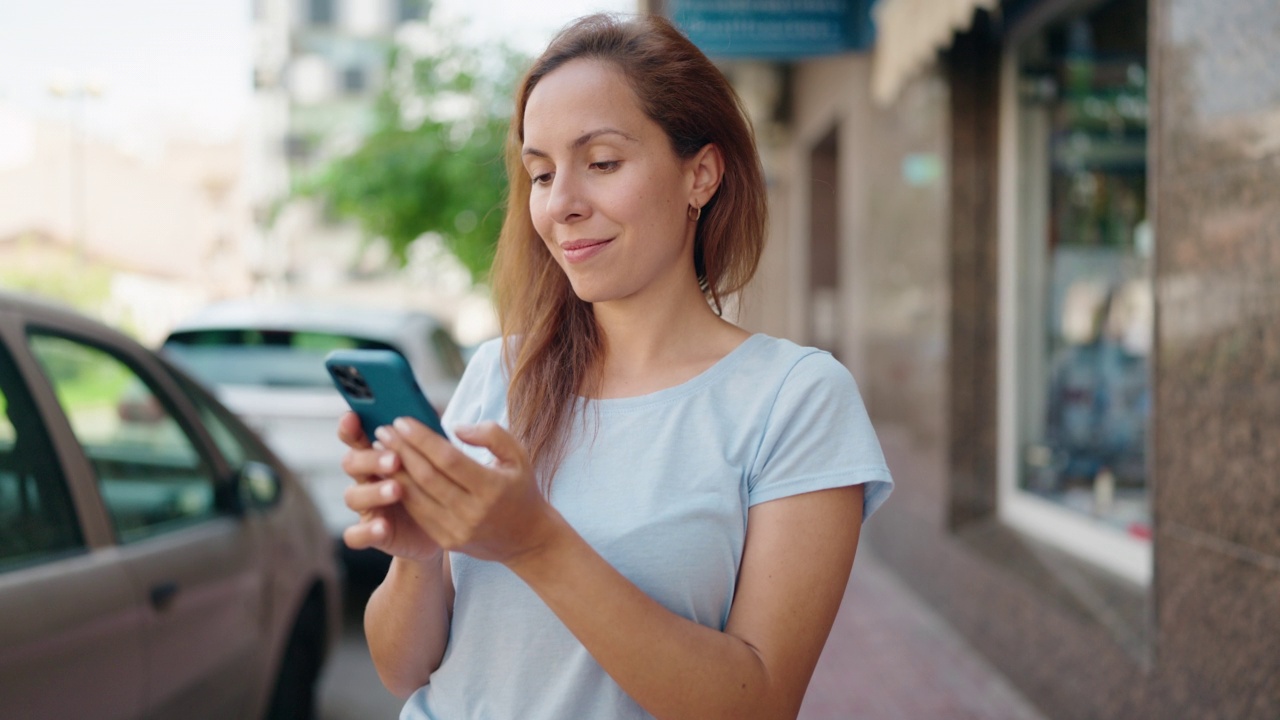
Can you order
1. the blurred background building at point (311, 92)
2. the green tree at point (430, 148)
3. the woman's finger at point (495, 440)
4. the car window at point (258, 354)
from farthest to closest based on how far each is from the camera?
the blurred background building at point (311, 92) < the green tree at point (430, 148) < the car window at point (258, 354) < the woman's finger at point (495, 440)

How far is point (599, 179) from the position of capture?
155cm

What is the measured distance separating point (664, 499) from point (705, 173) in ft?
1.70

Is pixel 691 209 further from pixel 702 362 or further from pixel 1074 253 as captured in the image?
pixel 1074 253

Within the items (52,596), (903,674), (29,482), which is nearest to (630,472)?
(52,596)

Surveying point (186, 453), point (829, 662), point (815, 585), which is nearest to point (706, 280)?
point (815, 585)

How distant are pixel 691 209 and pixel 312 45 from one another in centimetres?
5665

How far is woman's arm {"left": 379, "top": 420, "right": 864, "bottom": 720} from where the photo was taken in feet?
3.85

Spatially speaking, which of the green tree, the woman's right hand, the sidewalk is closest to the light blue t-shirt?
the woman's right hand

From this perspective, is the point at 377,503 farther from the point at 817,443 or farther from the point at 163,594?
the point at 163,594

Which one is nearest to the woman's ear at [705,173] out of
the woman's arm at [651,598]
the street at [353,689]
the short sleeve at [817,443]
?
the short sleeve at [817,443]

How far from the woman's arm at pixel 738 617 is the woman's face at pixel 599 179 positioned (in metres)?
0.40

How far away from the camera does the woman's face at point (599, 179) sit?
1538 millimetres

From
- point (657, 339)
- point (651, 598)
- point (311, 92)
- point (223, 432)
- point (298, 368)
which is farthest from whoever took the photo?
point (311, 92)

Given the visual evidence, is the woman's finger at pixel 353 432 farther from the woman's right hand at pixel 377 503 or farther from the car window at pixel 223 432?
the car window at pixel 223 432
